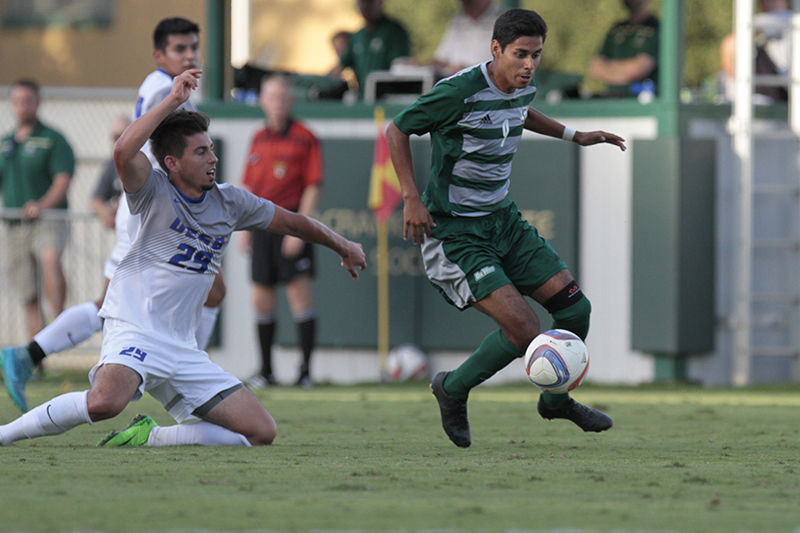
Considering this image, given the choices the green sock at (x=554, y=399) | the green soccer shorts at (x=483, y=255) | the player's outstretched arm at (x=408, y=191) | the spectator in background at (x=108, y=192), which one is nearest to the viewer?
the player's outstretched arm at (x=408, y=191)

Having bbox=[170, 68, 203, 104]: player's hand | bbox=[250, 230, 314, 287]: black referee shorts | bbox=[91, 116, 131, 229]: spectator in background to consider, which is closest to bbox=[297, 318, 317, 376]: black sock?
bbox=[250, 230, 314, 287]: black referee shorts

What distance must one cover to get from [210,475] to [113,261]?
3.17 metres

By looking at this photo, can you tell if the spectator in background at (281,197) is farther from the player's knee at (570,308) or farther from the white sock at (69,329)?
the player's knee at (570,308)

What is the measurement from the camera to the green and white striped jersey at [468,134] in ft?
24.2

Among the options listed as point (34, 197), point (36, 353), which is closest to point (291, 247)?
point (34, 197)

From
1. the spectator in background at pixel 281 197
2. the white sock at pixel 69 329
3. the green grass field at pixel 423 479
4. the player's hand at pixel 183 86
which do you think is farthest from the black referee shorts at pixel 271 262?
the player's hand at pixel 183 86

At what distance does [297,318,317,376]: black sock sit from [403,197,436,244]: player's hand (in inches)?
213

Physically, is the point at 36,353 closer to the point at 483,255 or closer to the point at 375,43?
the point at 483,255

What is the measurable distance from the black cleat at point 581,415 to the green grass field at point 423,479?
0.42ft

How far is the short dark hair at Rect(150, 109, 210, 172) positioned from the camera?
283 inches

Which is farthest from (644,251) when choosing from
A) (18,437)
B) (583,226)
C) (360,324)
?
(18,437)

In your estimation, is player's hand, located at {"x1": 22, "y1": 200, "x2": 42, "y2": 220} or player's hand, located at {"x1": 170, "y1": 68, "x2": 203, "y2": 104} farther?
player's hand, located at {"x1": 22, "y1": 200, "x2": 42, "y2": 220}

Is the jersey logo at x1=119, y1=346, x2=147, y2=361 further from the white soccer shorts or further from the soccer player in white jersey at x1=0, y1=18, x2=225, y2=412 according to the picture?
the soccer player in white jersey at x1=0, y1=18, x2=225, y2=412

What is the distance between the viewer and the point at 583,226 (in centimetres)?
1341
